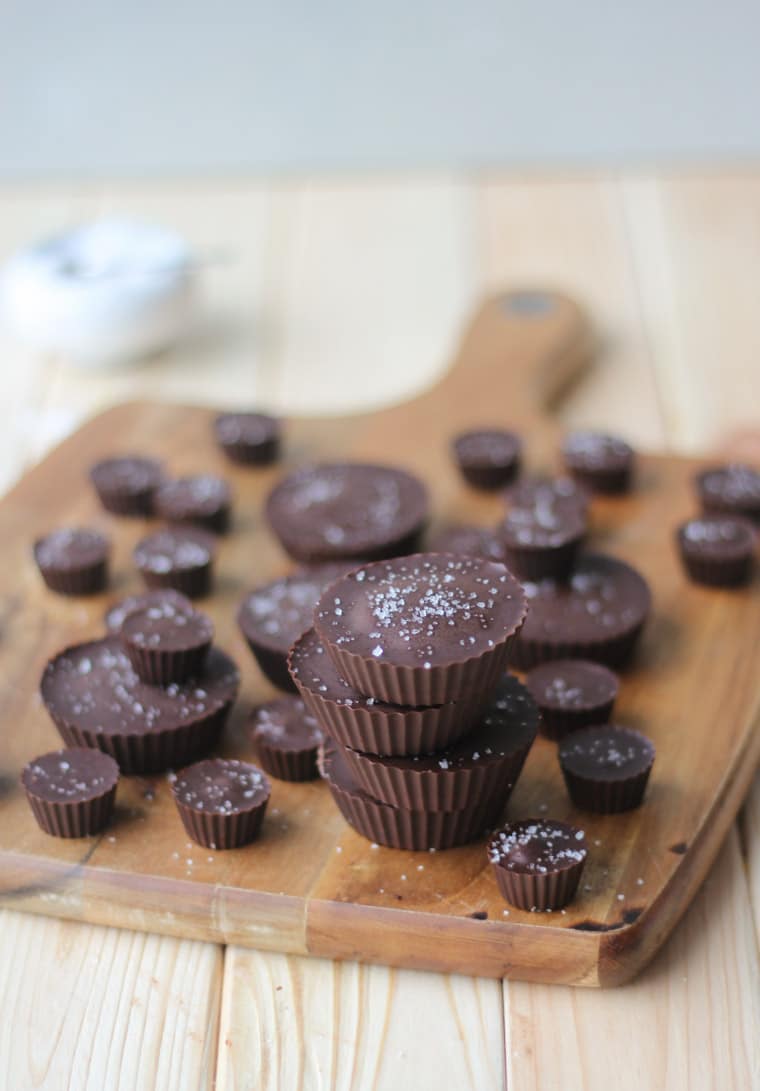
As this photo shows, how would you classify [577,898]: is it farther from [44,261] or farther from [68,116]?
[68,116]

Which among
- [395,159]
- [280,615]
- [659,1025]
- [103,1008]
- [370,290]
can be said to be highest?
[395,159]

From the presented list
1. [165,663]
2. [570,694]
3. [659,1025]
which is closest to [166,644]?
[165,663]

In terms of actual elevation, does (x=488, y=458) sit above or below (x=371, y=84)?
below

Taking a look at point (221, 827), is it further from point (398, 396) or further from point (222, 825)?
point (398, 396)

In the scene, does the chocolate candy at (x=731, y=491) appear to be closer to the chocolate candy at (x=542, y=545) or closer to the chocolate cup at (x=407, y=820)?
the chocolate candy at (x=542, y=545)

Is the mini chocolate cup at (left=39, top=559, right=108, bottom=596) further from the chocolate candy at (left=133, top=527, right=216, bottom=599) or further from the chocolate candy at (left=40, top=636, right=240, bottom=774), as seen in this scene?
the chocolate candy at (left=40, top=636, right=240, bottom=774)

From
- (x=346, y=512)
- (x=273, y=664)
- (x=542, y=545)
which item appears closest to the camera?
(x=273, y=664)
